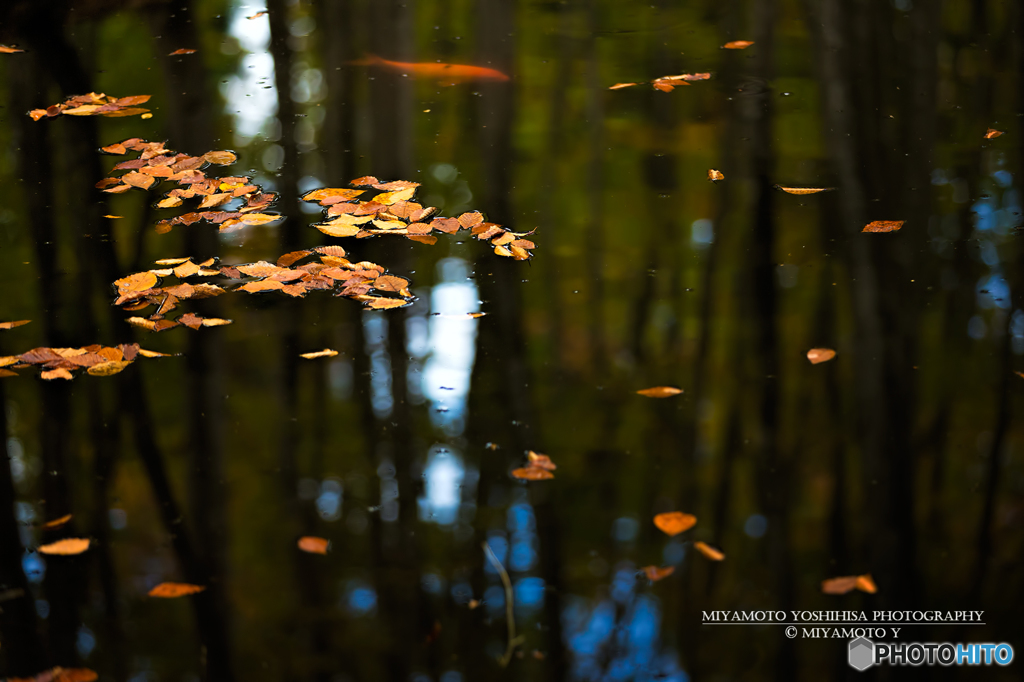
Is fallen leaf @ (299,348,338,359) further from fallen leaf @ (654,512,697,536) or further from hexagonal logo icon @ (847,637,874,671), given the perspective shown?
hexagonal logo icon @ (847,637,874,671)

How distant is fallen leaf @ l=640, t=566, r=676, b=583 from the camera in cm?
182

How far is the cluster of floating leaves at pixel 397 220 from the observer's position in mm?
3078

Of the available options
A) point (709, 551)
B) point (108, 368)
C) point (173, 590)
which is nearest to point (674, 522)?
point (709, 551)

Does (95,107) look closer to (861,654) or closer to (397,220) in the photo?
(397,220)

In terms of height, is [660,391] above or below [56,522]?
above

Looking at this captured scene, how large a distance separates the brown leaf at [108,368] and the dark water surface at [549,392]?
4 cm

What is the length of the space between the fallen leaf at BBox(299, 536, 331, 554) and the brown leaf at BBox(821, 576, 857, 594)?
1120mm

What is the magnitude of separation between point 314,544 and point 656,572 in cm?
79

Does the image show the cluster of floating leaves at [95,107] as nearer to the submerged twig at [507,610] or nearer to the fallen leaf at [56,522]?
the fallen leaf at [56,522]

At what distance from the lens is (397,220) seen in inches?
125

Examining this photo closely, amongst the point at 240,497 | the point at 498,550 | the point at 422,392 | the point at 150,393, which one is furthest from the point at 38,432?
the point at 498,550

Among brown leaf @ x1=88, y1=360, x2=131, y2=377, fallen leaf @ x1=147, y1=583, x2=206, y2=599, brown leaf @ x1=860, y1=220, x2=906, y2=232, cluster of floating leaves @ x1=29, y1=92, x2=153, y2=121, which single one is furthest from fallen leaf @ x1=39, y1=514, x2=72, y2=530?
cluster of floating leaves @ x1=29, y1=92, x2=153, y2=121

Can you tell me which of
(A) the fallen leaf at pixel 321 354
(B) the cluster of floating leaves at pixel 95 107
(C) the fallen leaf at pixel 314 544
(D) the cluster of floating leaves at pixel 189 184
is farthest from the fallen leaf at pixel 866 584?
(B) the cluster of floating leaves at pixel 95 107

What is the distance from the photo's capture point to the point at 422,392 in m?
2.38
